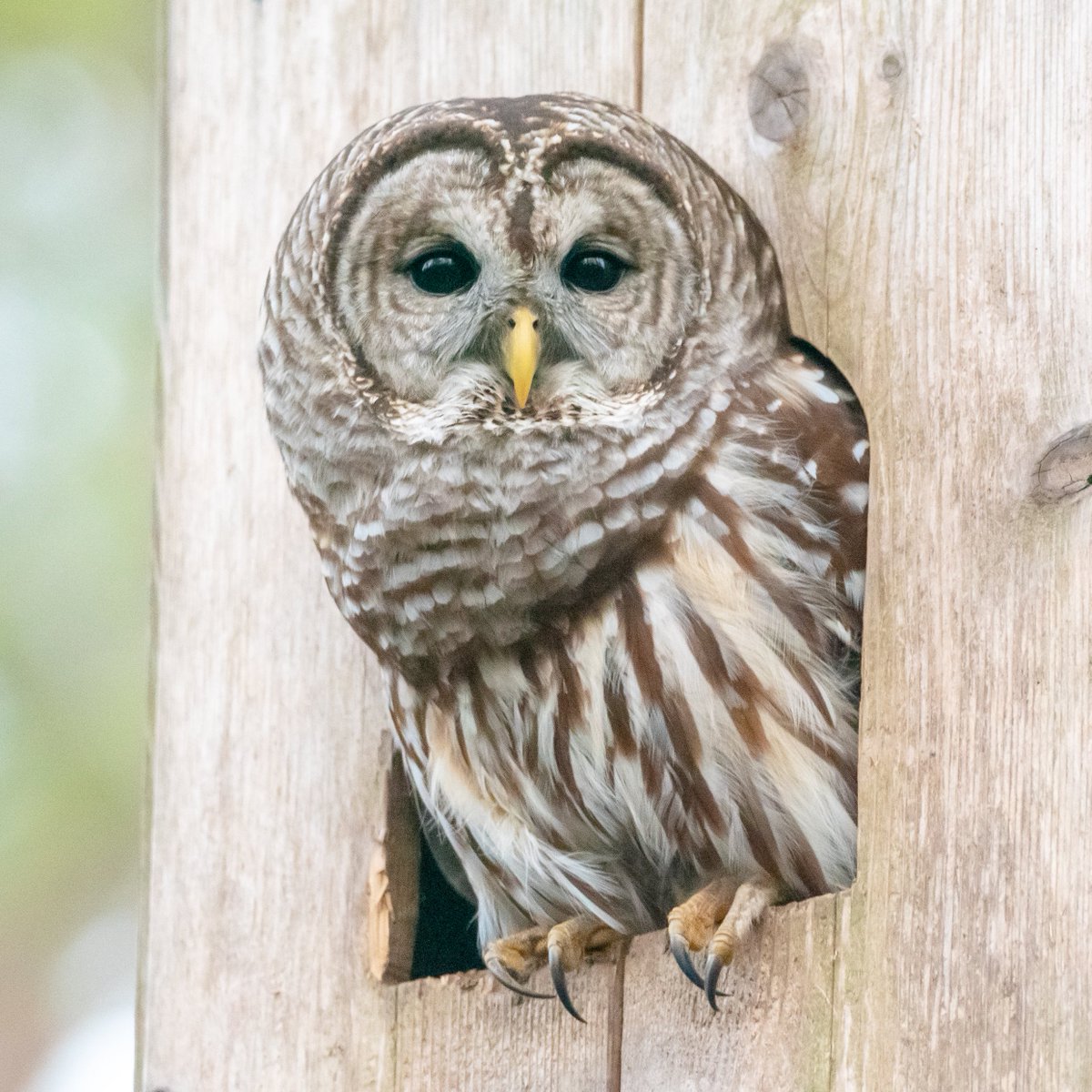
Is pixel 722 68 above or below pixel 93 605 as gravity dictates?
above

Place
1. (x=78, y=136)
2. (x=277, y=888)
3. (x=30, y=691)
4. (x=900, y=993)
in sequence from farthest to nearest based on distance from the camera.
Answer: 1. (x=78, y=136)
2. (x=30, y=691)
3. (x=277, y=888)
4. (x=900, y=993)

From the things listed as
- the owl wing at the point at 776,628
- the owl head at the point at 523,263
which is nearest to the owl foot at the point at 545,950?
the owl wing at the point at 776,628

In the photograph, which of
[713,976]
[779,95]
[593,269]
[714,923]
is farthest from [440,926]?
[779,95]

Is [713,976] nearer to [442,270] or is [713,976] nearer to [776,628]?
[776,628]

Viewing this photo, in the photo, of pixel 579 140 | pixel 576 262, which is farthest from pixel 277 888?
pixel 579 140

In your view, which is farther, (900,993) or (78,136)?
(78,136)

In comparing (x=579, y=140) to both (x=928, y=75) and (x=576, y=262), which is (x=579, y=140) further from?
(x=928, y=75)

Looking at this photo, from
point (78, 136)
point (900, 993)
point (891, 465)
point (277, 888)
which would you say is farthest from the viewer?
point (78, 136)
